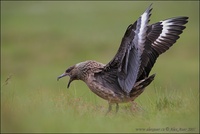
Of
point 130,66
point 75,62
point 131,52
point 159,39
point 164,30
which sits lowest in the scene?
point 130,66

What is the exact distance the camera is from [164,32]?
831cm

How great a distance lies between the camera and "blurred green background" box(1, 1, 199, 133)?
19.3ft

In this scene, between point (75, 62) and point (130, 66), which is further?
point (75, 62)

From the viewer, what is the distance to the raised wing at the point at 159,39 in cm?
780

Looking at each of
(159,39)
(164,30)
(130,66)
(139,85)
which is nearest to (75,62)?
(164,30)

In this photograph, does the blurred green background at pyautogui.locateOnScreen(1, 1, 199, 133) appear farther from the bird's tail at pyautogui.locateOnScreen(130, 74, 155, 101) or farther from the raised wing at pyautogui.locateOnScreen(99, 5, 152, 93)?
the raised wing at pyautogui.locateOnScreen(99, 5, 152, 93)

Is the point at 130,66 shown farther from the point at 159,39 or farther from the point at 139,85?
the point at 159,39

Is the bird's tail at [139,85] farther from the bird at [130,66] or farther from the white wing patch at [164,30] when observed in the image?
the white wing patch at [164,30]

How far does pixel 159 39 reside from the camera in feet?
26.8

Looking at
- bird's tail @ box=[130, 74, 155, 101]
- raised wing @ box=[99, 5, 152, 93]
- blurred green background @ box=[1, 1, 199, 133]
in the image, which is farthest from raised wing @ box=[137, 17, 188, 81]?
raised wing @ box=[99, 5, 152, 93]

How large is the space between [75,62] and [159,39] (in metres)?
11.0

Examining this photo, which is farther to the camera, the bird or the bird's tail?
the bird's tail

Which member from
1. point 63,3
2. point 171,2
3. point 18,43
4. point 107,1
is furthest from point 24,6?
point 18,43

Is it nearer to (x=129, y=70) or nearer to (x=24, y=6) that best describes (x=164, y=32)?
(x=129, y=70)
